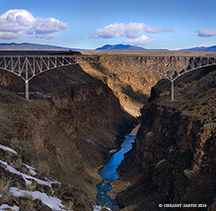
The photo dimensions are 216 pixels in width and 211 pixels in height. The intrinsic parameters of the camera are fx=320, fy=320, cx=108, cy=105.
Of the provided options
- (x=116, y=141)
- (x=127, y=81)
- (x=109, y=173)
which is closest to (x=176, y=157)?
(x=109, y=173)

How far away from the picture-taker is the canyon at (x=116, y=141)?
96.8 ft

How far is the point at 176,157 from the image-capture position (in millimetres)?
40031

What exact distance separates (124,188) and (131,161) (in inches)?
462

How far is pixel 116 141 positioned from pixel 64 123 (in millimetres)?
37194

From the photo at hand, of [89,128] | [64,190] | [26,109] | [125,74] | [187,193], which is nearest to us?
[64,190]

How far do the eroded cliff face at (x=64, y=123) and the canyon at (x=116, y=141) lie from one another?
10cm

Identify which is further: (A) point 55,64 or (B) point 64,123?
(A) point 55,64

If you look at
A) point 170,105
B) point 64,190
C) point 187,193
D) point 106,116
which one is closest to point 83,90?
point 106,116

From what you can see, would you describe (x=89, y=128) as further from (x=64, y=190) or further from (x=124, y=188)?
(x=64, y=190)

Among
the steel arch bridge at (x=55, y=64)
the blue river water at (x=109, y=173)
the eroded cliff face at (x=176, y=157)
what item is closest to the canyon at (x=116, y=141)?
the eroded cliff face at (x=176, y=157)

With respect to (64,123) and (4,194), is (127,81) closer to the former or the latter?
(64,123)

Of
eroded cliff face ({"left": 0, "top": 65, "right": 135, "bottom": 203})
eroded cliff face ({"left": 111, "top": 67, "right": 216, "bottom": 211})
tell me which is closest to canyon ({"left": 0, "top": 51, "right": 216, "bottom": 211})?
eroded cliff face ({"left": 111, "top": 67, "right": 216, "bottom": 211})

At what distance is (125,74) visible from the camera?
490 ft

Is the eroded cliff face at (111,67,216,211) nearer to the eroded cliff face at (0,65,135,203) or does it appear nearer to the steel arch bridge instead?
the steel arch bridge
